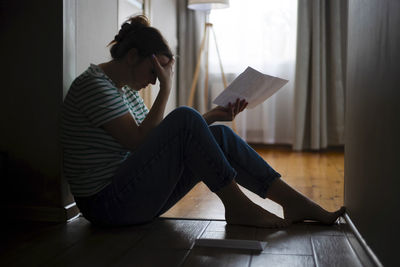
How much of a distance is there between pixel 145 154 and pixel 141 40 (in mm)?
372

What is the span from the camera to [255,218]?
5.12 feet

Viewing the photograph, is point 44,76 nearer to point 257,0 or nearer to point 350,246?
point 350,246

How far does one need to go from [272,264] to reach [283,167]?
2026 millimetres

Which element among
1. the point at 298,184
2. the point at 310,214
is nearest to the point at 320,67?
the point at 298,184

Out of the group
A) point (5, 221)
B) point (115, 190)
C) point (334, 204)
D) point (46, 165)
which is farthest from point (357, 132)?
point (5, 221)

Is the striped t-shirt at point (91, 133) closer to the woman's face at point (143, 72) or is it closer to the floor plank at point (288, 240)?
the woman's face at point (143, 72)

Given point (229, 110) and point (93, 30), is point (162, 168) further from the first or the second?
point (93, 30)

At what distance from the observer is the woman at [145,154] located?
1411 millimetres

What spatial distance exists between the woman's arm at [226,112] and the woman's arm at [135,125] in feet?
0.64

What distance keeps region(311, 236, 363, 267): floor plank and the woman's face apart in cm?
74

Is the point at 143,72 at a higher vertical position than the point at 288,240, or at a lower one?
higher

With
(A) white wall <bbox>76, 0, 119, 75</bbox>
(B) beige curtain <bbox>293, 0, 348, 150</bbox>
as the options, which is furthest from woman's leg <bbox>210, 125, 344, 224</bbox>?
(B) beige curtain <bbox>293, 0, 348, 150</bbox>

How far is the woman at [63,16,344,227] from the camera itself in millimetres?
1411

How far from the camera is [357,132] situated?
145 centimetres
